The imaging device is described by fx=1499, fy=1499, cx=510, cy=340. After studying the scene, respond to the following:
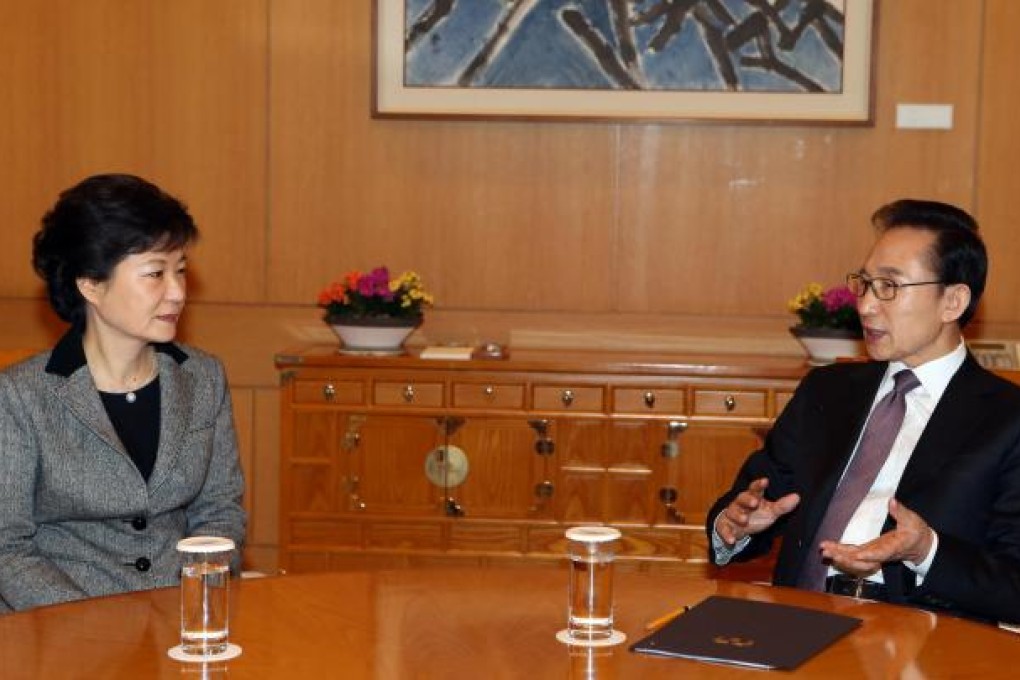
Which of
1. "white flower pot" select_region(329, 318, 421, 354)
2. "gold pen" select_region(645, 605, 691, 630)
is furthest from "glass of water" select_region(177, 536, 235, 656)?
"white flower pot" select_region(329, 318, 421, 354)

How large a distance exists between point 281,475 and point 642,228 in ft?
5.67

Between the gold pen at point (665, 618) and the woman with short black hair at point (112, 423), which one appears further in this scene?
the woman with short black hair at point (112, 423)

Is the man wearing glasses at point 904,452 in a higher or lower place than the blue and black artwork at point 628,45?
lower

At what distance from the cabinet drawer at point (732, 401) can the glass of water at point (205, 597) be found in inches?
123

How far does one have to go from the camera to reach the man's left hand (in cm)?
288

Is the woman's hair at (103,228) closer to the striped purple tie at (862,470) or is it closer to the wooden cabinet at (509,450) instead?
the striped purple tie at (862,470)

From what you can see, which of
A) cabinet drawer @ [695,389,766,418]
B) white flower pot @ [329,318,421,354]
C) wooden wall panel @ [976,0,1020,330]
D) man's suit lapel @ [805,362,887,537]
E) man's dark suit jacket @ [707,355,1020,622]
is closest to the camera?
man's dark suit jacket @ [707,355,1020,622]

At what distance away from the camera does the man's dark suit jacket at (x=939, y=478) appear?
3035mm

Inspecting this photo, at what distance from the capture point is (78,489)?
3.32 m

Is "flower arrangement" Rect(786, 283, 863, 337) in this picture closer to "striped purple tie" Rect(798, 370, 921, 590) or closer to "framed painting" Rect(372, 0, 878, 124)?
"framed painting" Rect(372, 0, 878, 124)

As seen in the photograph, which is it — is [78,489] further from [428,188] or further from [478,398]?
[428,188]

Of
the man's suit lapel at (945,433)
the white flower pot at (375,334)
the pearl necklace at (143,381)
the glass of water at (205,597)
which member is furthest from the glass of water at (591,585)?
the white flower pot at (375,334)

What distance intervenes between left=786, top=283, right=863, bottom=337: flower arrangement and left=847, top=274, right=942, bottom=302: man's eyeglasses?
1865mm

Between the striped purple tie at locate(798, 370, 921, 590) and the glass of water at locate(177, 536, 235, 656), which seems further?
the striped purple tie at locate(798, 370, 921, 590)
